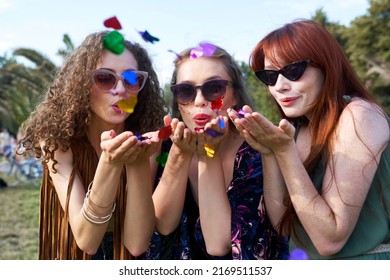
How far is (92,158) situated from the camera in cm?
250

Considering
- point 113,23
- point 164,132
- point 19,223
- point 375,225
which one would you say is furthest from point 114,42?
point 19,223

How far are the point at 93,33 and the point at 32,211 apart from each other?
8.18 meters

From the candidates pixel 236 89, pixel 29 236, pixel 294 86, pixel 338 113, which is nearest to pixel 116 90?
pixel 236 89

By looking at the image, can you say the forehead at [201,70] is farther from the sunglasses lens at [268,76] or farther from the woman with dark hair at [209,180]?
the sunglasses lens at [268,76]

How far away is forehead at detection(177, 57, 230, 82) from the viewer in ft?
7.73

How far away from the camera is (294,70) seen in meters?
2.13

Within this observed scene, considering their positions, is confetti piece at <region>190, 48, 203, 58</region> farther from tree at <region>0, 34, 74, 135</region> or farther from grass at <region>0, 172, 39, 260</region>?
tree at <region>0, 34, 74, 135</region>

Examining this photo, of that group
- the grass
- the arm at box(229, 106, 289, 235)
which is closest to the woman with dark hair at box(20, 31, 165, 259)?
the arm at box(229, 106, 289, 235)

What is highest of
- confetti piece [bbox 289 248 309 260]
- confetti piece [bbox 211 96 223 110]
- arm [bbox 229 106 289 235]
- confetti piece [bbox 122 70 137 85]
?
confetti piece [bbox 122 70 137 85]

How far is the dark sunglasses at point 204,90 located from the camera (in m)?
2.31

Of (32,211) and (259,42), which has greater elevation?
(259,42)

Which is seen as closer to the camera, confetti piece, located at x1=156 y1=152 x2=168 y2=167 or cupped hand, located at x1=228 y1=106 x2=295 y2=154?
cupped hand, located at x1=228 y1=106 x2=295 y2=154
